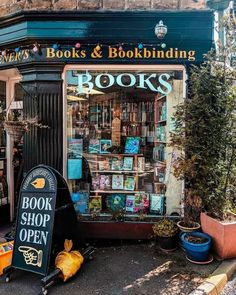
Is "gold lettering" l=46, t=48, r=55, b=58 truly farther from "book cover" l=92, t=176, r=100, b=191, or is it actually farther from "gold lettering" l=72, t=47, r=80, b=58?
"book cover" l=92, t=176, r=100, b=191

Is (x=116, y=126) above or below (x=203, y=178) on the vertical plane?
above

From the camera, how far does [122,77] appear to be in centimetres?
539

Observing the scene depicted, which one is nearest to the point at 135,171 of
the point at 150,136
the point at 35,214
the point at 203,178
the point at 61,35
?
the point at 150,136

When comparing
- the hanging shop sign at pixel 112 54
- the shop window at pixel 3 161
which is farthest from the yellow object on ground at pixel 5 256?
→ the hanging shop sign at pixel 112 54

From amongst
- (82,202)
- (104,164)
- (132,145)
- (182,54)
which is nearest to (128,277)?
(82,202)

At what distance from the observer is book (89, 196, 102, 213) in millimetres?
5605

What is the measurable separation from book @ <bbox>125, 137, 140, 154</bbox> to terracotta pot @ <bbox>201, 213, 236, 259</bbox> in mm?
1814

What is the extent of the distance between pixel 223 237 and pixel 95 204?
90.4 inches

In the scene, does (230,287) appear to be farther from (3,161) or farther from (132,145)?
(3,161)

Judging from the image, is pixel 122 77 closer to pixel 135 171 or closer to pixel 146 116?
pixel 146 116

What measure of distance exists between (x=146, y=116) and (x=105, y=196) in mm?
1661

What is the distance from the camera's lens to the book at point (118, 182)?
5.76 meters

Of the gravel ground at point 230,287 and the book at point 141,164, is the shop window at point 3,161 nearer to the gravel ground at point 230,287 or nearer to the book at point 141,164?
the book at point 141,164

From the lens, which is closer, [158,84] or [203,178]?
[203,178]
